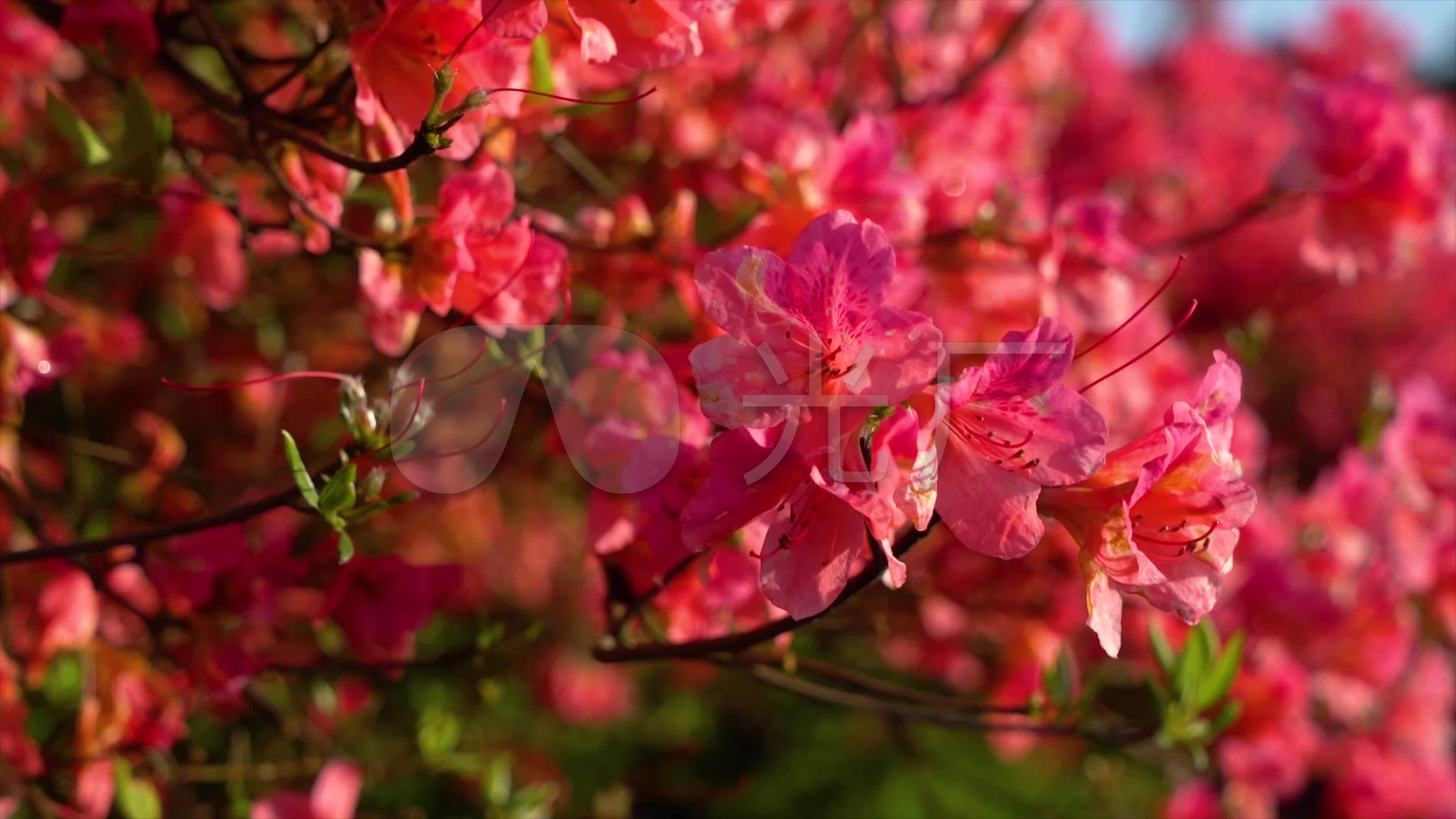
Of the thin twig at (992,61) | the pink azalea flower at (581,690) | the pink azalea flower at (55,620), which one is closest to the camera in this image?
the pink azalea flower at (55,620)

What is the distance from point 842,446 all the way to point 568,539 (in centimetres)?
174

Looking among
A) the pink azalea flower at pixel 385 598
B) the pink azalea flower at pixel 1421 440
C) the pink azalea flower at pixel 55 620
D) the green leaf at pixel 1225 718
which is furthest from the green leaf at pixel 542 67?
the pink azalea flower at pixel 1421 440

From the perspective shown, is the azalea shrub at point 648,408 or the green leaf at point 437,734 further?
the green leaf at point 437,734

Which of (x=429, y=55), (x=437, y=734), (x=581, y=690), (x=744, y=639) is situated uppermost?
(x=429, y=55)

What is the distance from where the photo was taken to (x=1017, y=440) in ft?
1.94

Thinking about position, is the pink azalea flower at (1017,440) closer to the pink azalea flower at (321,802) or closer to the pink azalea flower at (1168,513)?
the pink azalea flower at (1168,513)

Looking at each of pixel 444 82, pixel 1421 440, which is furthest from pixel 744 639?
pixel 1421 440

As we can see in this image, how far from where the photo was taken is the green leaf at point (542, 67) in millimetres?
767

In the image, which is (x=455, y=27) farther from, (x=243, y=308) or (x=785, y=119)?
(x=243, y=308)

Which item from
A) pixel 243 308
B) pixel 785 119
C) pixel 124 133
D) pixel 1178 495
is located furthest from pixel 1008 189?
pixel 243 308

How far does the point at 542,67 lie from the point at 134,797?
625 millimetres

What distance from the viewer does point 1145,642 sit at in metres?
1.42

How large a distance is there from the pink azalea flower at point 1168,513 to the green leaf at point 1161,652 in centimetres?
25

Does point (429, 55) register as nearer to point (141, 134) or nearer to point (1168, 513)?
point (141, 134)
